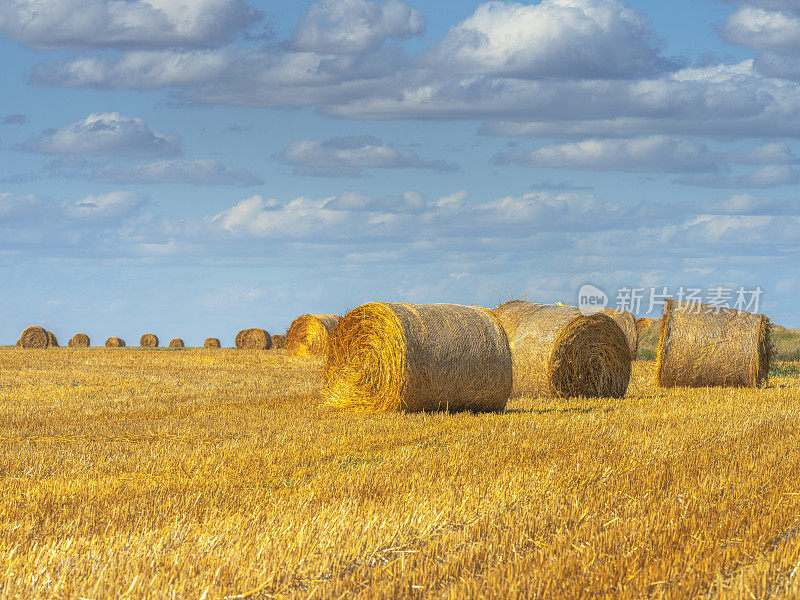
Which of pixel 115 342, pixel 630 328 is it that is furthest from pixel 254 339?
pixel 630 328

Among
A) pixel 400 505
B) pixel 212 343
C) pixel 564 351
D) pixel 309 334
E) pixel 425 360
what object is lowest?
pixel 400 505

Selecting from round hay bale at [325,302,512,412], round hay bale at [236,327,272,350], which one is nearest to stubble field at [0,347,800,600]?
round hay bale at [325,302,512,412]

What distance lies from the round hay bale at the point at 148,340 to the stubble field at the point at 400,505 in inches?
1070

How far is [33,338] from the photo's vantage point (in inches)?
1334

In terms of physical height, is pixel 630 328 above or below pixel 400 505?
above

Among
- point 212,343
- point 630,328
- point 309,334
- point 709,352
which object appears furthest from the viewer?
point 212,343

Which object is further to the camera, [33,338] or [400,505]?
[33,338]

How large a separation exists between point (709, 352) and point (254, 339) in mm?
20329

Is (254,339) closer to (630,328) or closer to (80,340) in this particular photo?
(80,340)

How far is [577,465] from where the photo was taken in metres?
7.12

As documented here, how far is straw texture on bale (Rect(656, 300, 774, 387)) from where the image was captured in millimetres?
15883

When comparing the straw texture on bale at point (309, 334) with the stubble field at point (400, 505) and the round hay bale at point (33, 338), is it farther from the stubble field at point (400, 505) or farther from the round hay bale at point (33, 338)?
the stubble field at point (400, 505)

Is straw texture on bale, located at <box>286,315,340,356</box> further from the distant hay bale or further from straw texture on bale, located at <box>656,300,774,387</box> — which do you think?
straw texture on bale, located at <box>656,300,774,387</box>

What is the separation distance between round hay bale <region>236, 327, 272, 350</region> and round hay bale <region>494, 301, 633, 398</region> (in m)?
19.2
